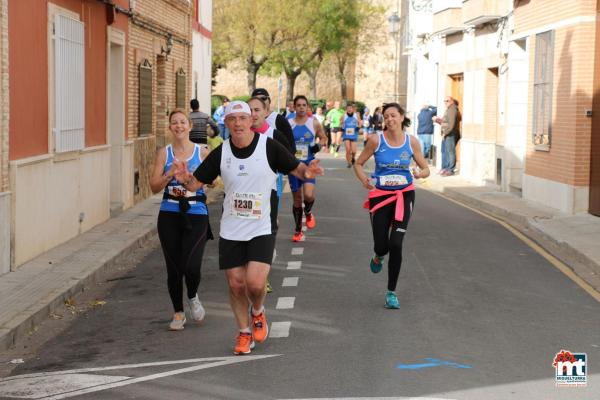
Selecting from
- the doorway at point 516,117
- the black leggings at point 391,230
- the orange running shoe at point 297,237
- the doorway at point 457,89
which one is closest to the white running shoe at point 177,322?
the black leggings at point 391,230

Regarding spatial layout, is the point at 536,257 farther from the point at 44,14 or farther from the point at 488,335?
the point at 44,14

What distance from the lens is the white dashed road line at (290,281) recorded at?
11.3 metres

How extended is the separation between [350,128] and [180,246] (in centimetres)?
2324

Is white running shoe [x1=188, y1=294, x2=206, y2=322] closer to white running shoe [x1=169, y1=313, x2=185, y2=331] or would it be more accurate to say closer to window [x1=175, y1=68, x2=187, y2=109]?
white running shoe [x1=169, y1=313, x2=185, y2=331]

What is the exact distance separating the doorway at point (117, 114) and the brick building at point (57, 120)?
4 centimetres

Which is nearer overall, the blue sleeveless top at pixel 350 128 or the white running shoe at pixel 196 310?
the white running shoe at pixel 196 310

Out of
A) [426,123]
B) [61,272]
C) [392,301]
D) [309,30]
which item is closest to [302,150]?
[61,272]

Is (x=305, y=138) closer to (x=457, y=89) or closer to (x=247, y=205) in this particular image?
(x=247, y=205)

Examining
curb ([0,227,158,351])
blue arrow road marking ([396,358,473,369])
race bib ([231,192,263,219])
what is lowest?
curb ([0,227,158,351])

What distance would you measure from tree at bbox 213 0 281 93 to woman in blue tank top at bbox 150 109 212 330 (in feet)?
158

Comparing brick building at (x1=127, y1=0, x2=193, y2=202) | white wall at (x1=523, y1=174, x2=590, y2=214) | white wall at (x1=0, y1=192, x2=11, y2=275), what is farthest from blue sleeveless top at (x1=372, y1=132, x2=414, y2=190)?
brick building at (x1=127, y1=0, x2=193, y2=202)

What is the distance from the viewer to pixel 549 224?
1688cm

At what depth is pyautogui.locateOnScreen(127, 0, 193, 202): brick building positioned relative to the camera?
2031 cm

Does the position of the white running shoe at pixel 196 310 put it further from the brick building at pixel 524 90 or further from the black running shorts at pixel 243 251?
the brick building at pixel 524 90
